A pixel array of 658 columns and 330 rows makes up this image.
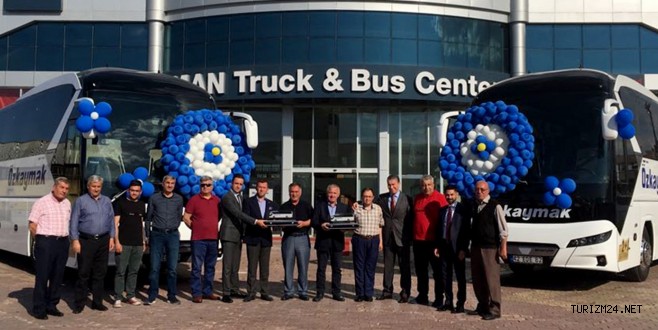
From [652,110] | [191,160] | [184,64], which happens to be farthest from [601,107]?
[184,64]

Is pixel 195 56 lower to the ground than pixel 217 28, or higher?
lower

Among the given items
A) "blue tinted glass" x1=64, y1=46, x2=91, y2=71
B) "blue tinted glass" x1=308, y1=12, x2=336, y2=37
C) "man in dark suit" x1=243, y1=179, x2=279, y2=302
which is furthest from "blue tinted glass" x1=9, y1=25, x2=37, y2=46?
"man in dark suit" x1=243, y1=179, x2=279, y2=302

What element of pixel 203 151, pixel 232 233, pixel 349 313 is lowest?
pixel 349 313

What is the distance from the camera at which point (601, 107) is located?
9969 mm

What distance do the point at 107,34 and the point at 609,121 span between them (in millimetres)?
20155

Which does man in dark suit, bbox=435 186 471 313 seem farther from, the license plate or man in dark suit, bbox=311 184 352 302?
the license plate

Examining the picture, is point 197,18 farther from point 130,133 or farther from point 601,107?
point 601,107

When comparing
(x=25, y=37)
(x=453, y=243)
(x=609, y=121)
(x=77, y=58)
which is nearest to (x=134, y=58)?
(x=77, y=58)

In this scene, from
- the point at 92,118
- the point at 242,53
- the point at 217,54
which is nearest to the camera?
the point at 92,118

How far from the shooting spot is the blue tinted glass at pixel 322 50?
2212 cm

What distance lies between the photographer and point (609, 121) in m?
9.62

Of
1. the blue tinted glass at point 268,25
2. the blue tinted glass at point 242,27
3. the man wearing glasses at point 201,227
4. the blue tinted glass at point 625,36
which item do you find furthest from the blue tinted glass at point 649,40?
the man wearing glasses at point 201,227

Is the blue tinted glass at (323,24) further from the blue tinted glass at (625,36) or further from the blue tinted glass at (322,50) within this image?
the blue tinted glass at (625,36)

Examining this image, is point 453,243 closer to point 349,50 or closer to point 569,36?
point 349,50
